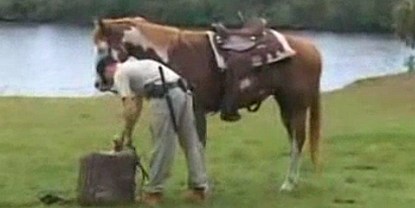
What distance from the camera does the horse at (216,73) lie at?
26.7 feet

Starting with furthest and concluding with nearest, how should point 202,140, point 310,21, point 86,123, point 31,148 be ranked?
point 310,21 < point 86,123 < point 31,148 < point 202,140

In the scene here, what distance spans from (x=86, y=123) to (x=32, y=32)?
4093 cm

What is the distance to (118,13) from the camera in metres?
53.4

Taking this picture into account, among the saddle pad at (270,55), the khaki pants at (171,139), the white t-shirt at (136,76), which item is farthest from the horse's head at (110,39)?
the saddle pad at (270,55)

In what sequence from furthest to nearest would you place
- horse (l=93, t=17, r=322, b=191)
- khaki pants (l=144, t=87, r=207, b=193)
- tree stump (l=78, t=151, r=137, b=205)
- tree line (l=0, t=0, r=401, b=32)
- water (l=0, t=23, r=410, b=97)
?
tree line (l=0, t=0, r=401, b=32), water (l=0, t=23, r=410, b=97), horse (l=93, t=17, r=322, b=191), tree stump (l=78, t=151, r=137, b=205), khaki pants (l=144, t=87, r=207, b=193)

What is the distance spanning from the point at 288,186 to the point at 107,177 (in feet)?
5.33

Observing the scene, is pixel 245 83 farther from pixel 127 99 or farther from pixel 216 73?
pixel 127 99

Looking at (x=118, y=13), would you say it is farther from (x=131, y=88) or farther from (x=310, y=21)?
(x=131, y=88)

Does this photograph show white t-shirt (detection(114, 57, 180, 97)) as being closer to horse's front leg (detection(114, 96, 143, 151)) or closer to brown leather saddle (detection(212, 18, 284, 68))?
horse's front leg (detection(114, 96, 143, 151))

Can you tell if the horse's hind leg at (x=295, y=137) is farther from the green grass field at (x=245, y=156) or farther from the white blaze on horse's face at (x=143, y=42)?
the white blaze on horse's face at (x=143, y=42)

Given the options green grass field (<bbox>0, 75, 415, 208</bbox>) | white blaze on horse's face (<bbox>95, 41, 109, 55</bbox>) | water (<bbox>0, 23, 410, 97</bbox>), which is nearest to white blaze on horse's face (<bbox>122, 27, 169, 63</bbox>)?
white blaze on horse's face (<bbox>95, 41, 109, 55</bbox>)

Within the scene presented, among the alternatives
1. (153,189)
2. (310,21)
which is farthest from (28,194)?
(310,21)

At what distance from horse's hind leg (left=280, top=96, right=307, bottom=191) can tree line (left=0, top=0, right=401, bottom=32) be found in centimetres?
4009

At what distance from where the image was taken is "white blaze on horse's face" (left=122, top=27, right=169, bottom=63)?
26.7 ft
